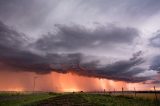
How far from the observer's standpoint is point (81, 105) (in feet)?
152

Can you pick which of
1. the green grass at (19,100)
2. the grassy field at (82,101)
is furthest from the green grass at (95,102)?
the green grass at (19,100)

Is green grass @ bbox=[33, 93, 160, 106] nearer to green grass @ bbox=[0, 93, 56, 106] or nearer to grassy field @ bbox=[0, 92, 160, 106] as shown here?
grassy field @ bbox=[0, 92, 160, 106]

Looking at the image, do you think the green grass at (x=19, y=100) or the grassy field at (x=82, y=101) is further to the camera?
the green grass at (x=19, y=100)

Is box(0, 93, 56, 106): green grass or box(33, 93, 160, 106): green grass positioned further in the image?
box(0, 93, 56, 106): green grass

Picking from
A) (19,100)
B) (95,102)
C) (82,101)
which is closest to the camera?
(95,102)

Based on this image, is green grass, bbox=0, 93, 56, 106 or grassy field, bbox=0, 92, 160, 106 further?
green grass, bbox=0, 93, 56, 106

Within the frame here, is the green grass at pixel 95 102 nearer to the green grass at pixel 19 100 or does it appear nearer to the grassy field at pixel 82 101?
the grassy field at pixel 82 101

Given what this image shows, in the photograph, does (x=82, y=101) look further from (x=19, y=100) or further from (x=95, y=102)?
(x=19, y=100)

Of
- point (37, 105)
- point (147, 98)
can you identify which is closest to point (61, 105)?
point (37, 105)

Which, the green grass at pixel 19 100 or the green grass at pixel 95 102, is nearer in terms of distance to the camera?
the green grass at pixel 95 102

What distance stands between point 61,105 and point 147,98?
27.7m

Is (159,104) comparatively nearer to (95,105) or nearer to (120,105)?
(120,105)

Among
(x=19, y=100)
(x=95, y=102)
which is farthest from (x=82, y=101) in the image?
(x=19, y=100)

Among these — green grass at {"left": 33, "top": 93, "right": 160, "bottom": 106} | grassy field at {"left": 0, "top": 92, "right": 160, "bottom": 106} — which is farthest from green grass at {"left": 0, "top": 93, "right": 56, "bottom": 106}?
green grass at {"left": 33, "top": 93, "right": 160, "bottom": 106}
